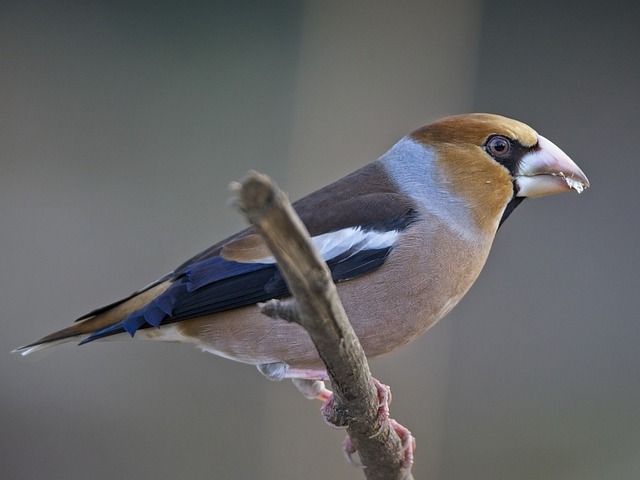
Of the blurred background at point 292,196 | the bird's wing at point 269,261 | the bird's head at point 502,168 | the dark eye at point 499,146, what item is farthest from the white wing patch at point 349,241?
the blurred background at point 292,196

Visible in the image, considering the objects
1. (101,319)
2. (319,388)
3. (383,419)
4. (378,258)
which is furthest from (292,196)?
(383,419)

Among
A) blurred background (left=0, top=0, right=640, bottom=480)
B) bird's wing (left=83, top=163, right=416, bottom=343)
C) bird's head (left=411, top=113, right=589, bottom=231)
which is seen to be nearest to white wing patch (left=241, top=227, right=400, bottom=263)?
bird's wing (left=83, top=163, right=416, bottom=343)

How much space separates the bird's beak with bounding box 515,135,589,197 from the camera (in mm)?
2262

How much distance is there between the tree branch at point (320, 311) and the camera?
115 centimetres

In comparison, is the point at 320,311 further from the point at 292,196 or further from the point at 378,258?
the point at 292,196

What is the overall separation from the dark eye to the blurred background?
161 cm

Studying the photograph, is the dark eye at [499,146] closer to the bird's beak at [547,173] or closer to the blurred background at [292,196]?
the bird's beak at [547,173]

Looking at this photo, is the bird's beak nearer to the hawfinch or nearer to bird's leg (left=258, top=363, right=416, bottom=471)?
the hawfinch

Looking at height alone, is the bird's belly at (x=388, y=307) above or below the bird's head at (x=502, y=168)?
below

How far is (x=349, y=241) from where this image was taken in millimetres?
2170

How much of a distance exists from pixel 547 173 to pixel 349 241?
0.59 m

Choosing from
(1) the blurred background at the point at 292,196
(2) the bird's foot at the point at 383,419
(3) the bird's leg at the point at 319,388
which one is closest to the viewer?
(2) the bird's foot at the point at 383,419

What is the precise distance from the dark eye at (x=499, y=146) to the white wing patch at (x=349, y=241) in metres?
0.37

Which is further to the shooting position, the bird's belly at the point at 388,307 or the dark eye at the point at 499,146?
the dark eye at the point at 499,146
